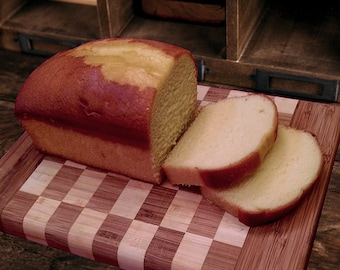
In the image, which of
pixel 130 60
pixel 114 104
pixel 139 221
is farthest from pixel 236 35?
pixel 139 221

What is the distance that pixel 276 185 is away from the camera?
1.32 m

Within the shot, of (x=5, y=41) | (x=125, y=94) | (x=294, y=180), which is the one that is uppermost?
(x=125, y=94)

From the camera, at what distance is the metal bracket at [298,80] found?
71.6 inches

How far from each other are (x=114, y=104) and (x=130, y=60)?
13 cm

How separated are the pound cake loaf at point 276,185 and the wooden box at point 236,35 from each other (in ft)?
1.57

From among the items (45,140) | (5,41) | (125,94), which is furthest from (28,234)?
(5,41)

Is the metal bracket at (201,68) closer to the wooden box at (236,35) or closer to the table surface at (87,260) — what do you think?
the wooden box at (236,35)

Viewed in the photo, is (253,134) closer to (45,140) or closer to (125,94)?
(125,94)

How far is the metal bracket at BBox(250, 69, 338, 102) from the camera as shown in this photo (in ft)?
5.97

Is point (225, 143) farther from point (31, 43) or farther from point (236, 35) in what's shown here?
point (31, 43)

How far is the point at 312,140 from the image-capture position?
4.70 ft

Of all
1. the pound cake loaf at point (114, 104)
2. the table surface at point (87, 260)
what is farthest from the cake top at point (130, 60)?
the table surface at point (87, 260)

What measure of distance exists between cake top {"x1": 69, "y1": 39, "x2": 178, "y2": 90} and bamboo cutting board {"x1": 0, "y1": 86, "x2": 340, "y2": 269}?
0.87 ft

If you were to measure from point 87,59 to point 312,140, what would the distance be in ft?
1.94
